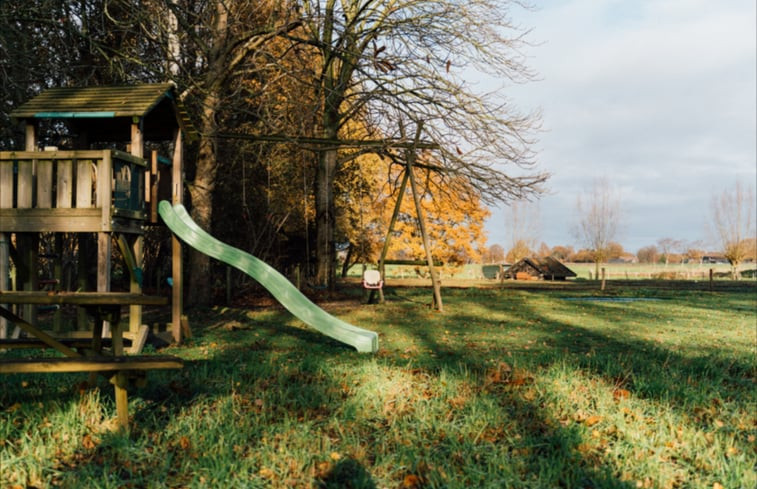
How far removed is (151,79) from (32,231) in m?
6.54

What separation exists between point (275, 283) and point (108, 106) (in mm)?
3552

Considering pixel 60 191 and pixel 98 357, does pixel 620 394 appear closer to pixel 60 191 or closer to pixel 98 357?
pixel 98 357

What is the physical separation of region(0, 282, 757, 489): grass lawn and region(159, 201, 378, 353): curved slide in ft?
1.81

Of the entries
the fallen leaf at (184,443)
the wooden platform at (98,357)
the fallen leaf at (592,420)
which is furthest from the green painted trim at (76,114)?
the fallen leaf at (592,420)

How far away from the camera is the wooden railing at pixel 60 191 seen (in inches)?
291

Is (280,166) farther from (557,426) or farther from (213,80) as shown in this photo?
(557,426)

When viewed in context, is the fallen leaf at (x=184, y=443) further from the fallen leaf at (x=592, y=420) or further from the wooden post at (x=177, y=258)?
the wooden post at (x=177, y=258)

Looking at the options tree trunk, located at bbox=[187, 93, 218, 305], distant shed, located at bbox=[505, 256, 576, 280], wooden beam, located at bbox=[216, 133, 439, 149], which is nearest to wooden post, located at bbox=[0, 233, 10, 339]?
wooden beam, located at bbox=[216, 133, 439, 149]

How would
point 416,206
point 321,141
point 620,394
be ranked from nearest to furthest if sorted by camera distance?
point 620,394, point 321,141, point 416,206

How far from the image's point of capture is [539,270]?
38.3m

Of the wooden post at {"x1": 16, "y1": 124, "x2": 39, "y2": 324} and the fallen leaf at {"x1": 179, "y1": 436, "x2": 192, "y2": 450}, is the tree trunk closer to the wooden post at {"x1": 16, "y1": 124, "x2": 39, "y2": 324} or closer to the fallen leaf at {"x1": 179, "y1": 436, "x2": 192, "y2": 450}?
the wooden post at {"x1": 16, "y1": 124, "x2": 39, "y2": 324}

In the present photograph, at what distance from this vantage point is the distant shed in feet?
124

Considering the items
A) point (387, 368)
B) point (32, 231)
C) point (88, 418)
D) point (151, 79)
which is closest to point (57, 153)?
point (32, 231)

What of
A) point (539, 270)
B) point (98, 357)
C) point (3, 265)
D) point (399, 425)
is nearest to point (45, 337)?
point (98, 357)
